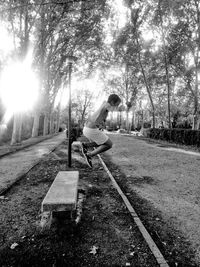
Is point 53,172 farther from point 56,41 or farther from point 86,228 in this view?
point 56,41

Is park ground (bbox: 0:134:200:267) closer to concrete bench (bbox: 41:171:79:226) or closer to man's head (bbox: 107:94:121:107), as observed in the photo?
concrete bench (bbox: 41:171:79:226)

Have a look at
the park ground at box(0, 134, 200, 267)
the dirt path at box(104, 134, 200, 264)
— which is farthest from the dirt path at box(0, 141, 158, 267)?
the dirt path at box(104, 134, 200, 264)

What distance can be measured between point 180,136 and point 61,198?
17313mm

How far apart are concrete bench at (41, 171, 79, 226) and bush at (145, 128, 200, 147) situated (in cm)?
1439

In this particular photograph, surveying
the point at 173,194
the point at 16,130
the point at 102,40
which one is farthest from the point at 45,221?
the point at 102,40

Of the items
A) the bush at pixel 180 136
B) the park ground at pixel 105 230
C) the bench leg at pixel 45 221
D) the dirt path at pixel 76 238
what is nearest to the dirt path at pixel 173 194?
the park ground at pixel 105 230

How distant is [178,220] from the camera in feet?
10.6

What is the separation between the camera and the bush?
15.8m

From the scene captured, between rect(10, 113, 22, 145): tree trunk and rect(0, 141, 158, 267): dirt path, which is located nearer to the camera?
rect(0, 141, 158, 267): dirt path

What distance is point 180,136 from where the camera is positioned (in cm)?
1819

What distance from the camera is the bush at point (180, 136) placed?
15844 millimetres

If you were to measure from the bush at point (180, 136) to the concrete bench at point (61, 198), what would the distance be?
47.2 ft

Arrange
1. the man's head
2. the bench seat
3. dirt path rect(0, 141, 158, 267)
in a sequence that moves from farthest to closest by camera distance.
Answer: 1. the man's head
2. the bench seat
3. dirt path rect(0, 141, 158, 267)

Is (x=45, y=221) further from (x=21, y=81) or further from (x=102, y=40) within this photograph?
(x=102, y=40)
